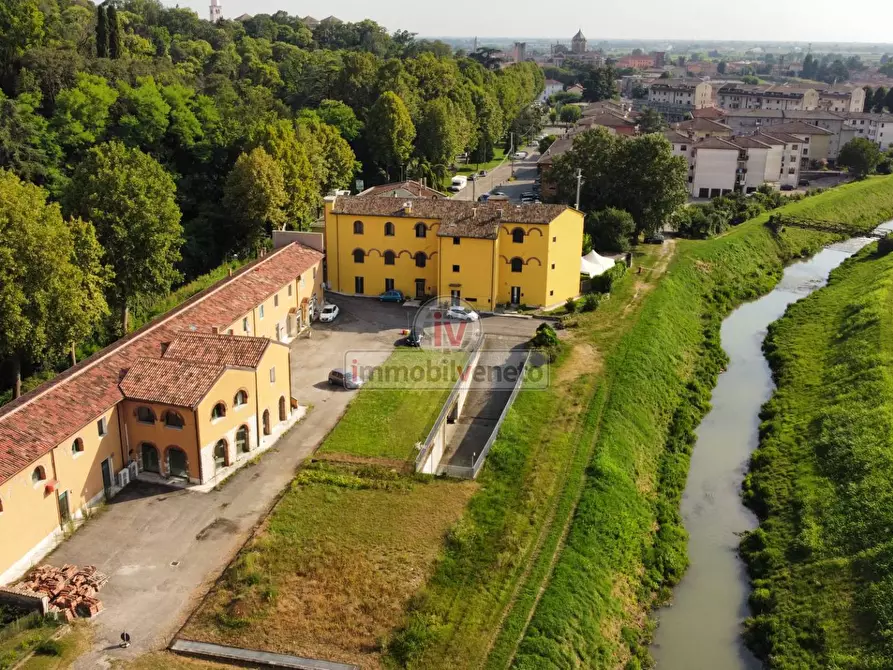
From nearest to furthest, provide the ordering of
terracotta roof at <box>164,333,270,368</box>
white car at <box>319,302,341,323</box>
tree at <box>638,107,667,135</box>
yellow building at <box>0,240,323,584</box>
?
yellow building at <box>0,240,323,584</box>, terracotta roof at <box>164,333,270,368</box>, white car at <box>319,302,341,323</box>, tree at <box>638,107,667,135</box>

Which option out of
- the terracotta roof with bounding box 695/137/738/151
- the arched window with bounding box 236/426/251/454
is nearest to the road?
the terracotta roof with bounding box 695/137/738/151

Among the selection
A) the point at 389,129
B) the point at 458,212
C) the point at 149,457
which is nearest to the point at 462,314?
the point at 458,212

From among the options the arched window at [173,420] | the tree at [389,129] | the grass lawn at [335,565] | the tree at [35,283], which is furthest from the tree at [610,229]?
the arched window at [173,420]

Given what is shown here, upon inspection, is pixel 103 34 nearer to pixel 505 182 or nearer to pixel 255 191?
pixel 255 191

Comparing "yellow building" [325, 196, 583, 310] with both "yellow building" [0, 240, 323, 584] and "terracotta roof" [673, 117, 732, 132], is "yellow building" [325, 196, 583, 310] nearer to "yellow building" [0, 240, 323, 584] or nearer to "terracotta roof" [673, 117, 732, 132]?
"yellow building" [0, 240, 323, 584]

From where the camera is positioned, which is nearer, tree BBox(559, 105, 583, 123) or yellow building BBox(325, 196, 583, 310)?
yellow building BBox(325, 196, 583, 310)
